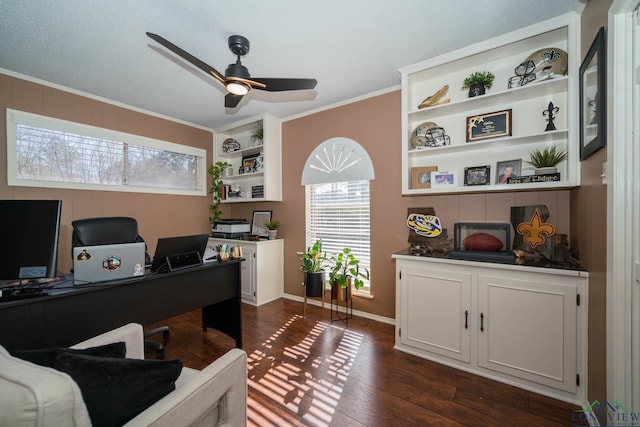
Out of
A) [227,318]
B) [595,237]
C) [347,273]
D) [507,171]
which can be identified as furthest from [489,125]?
[227,318]

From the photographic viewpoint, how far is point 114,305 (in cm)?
162

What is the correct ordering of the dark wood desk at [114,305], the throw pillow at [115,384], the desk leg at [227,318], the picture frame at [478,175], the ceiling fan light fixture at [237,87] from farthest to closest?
the desk leg at [227,318]
the picture frame at [478,175]
the ceiling fan light fixture at [237,87]
the dark wood desk at [114,305]
the throw pillow at [115,384]

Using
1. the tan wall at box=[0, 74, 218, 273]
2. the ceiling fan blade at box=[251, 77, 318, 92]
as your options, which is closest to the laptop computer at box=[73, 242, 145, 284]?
the ceiling fan blade at box=[251, 77, 318, 92]

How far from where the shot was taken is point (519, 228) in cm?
201

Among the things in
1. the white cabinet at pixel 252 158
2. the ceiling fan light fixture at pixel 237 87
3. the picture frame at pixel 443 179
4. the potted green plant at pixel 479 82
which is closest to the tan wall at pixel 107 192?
the white cabinet at pixel 252 158

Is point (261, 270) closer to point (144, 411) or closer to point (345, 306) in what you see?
point (345, 306)

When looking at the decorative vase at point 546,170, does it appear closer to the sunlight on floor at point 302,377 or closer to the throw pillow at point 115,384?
the sunlight on floor at point 302,377

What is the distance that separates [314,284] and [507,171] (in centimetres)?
224

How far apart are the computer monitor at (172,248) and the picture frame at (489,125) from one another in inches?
100.0

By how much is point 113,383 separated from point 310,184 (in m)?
2.95

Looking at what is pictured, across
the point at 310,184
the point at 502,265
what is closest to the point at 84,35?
the point at 310,184

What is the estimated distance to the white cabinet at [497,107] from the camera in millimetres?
1829

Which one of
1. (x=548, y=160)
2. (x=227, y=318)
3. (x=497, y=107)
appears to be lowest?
(x=227, y=318)

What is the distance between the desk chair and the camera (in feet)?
7.36
